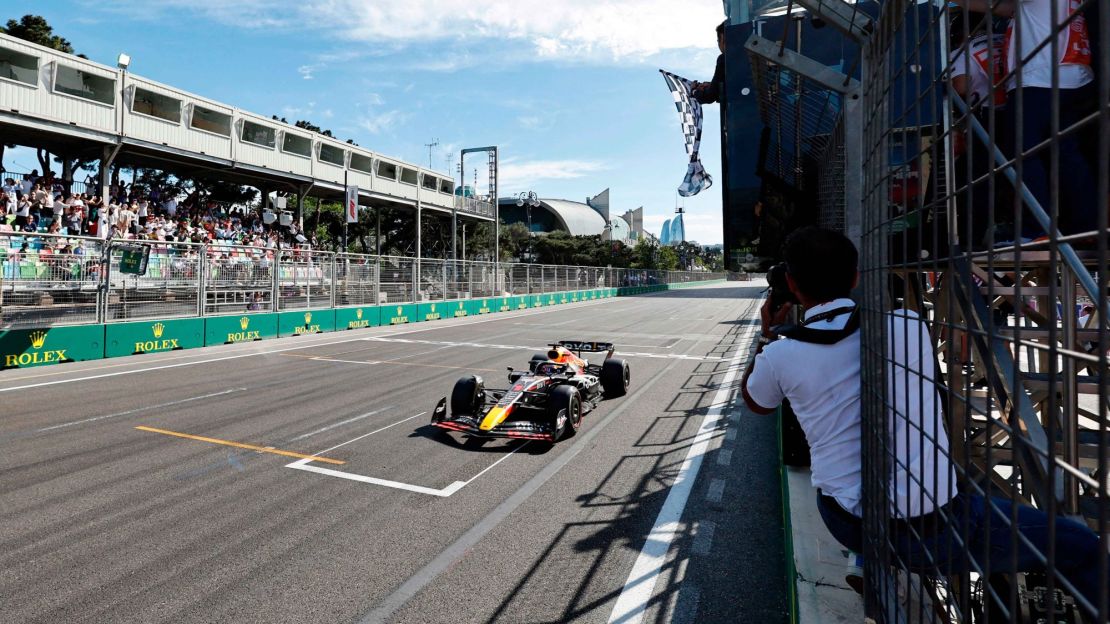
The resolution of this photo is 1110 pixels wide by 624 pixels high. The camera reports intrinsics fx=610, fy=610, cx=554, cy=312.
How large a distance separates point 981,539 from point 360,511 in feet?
11.7

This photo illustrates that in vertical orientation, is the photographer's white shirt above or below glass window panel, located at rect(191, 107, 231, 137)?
below

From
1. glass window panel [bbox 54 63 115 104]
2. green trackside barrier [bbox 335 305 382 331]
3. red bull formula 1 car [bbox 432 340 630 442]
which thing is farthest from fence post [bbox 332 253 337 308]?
red bull formula 1 car [bbox 432 340 630 442]

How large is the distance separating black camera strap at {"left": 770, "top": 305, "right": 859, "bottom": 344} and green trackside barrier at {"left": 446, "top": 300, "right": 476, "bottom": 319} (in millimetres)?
20252

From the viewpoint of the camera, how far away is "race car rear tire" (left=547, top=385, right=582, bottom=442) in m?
5.89

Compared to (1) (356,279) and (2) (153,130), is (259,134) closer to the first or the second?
(2) (153,130)

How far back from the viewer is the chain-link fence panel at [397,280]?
60.5 feet

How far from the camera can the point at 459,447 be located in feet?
18.7

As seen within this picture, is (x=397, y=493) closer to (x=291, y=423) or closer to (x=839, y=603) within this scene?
(x=291, y=423)

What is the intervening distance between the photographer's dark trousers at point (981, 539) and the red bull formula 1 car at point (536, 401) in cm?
377

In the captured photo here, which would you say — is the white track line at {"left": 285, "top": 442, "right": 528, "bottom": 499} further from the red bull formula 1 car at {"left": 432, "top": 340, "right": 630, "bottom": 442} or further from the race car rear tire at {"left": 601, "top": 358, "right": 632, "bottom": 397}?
the race car rear tire at {"left": 601, "top": 358, "right": 632, "bottom": 397}

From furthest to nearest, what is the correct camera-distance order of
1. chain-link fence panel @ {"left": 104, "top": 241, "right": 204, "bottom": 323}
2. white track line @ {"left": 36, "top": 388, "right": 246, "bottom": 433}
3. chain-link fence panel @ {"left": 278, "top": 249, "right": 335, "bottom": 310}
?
chain-link fence panel @ {"left": 278, "top": 249, "right": 335, "bottom": 310}
chain-link fence panel @ {"left": 104, "top": 241, "right": 204, "bottom": 323}
white track line @ {"left": 36, "top": 388, "right": 246, "bottom": 433}

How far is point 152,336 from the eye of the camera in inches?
456

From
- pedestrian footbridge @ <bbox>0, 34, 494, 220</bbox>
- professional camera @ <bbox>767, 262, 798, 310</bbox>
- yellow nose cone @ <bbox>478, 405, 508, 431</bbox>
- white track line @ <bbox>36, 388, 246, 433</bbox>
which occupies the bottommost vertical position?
white track line @ <bbox>36, 388, 246, 433</bbox>

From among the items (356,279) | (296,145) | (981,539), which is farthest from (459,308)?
(981,539)
